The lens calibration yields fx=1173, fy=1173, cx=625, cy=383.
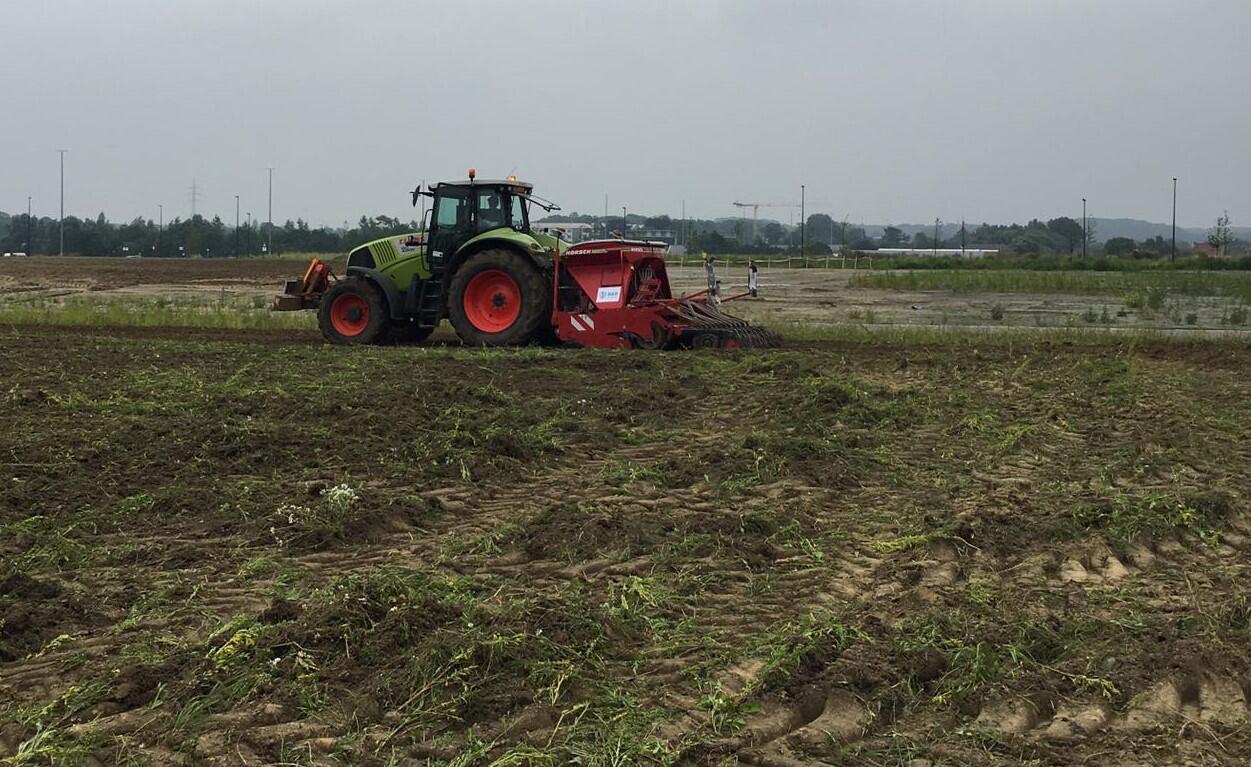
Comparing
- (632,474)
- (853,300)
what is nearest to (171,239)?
(853,300)

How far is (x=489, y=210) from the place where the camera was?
51.6ft

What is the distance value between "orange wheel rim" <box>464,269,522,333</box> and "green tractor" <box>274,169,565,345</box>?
13mm

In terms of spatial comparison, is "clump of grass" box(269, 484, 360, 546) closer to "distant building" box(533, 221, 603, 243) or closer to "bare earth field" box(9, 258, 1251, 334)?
"distant building" box(533, 221, 603, 243)

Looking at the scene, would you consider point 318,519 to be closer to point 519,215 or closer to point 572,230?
point 519,215

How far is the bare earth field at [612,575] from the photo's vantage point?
3916 mm

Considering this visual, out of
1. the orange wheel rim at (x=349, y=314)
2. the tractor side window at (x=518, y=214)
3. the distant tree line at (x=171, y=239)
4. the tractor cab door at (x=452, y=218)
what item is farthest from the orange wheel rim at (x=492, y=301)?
the distant tree line at (x=171, y=239)

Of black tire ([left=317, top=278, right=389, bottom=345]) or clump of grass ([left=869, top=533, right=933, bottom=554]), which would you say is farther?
black tire ([left=317, top=278, right=389, bottom=345])

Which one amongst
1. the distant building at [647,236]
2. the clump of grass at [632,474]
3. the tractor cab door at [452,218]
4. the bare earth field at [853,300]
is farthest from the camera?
the bare earth field at [853,300]

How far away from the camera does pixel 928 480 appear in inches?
302

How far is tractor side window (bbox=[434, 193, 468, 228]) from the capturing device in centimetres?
1555

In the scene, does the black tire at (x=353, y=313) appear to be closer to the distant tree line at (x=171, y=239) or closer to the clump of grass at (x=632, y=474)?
the clump of grass at (x=632, y=474)

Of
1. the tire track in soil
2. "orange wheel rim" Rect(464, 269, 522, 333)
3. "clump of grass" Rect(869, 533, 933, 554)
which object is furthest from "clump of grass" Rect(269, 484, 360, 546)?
"orange wheel rim" Rect(464, 269, 522, 333)

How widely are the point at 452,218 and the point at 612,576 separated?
10767mm

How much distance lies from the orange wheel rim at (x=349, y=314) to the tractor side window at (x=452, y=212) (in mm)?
1667
